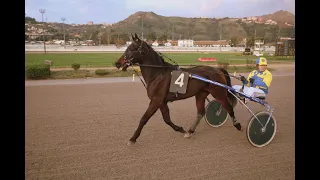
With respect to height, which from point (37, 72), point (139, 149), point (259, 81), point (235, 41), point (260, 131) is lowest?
point (139, 149)

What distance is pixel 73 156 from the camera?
4.01 m

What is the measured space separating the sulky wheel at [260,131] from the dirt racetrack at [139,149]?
122mm

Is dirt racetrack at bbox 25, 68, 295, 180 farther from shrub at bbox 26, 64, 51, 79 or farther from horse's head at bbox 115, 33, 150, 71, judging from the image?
shrub at bbox 26, 64, 51, 79

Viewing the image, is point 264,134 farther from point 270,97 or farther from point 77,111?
point 270,97

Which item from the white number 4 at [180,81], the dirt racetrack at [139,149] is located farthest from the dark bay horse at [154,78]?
the dirt racetrack at [139,149]

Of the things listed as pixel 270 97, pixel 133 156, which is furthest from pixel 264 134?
pixel 270 97

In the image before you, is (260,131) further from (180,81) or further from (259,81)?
(180,81)

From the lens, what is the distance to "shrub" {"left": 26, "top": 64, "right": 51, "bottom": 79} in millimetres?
14023

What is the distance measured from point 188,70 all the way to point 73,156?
2.32m

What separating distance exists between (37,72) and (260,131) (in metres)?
12.6

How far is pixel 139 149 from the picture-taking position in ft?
14.2

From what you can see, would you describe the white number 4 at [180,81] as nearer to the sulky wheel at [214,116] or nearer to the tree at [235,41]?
the sulky wheel at [214,116]

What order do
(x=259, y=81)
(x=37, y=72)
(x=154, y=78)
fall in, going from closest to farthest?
(x=154, y=78), (x=259, y=81), (x=37, y=72)

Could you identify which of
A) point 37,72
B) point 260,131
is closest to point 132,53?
point 260,131
